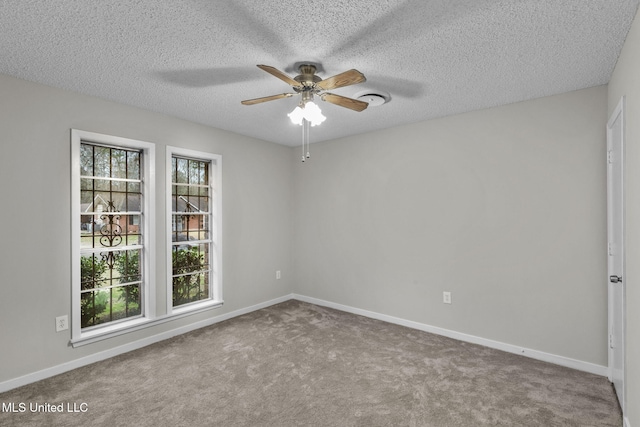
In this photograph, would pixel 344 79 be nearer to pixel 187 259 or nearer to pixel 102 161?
pixel 102 161

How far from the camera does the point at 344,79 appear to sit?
1.98 metres

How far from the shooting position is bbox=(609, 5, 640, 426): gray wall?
5.59ft

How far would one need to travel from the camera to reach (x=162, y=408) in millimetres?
2225

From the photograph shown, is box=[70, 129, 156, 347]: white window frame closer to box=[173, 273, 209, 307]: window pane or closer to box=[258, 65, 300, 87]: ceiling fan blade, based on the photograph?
box=[173, 273, 209, 307]: window pane

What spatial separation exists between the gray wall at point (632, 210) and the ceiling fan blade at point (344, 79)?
1450 mm

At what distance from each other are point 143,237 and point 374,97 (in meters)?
2.77

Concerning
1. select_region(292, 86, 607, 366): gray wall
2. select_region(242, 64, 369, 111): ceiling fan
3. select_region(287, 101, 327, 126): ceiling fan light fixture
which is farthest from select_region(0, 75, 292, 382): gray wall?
select_region(292, 86, 607, 366): gray wall

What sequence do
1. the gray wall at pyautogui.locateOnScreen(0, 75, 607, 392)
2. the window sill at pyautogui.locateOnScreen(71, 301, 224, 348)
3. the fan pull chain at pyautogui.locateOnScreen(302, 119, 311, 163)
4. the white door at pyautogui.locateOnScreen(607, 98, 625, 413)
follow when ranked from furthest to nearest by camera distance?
the fan pull chain at pyautogui.locateOnScreen(302, 119, 311, 163), the window sill at pyautogui.locateOnScreen(71, 301, 224, 348), the gray wall at pyautogui.locateOnScreen(0, 75, 607, 392), the white door at pyautogui.locateOnScreen(607, 98, 625, 413)

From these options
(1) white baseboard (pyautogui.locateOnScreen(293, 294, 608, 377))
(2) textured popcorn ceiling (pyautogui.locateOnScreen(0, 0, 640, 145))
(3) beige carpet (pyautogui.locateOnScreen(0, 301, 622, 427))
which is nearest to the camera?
(2) textured popcorn ceiling (pyautogui.locateOnScreen(0, 0, 640, 145))

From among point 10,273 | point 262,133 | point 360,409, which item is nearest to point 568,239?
point 360,409

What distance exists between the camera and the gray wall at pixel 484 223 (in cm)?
273

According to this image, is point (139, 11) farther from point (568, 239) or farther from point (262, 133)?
point (568, 239)

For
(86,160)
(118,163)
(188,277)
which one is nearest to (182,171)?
(118,163)

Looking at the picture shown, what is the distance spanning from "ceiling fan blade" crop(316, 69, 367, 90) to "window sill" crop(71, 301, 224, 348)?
292 centimetres
